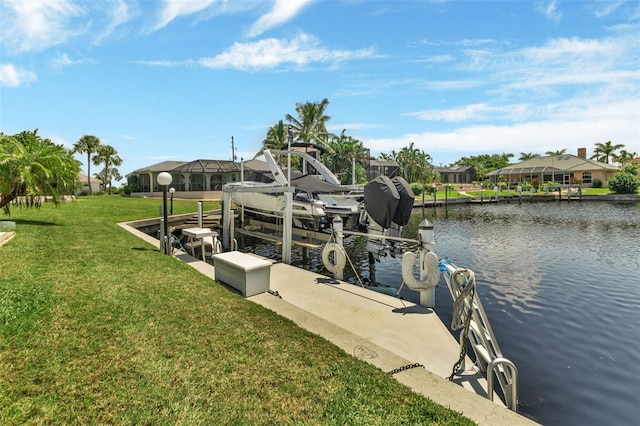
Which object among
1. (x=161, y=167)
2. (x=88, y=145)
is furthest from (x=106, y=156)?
(x=161, y=167)

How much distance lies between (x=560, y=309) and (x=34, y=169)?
1616cm

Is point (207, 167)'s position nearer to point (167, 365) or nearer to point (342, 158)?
point (342, 158)

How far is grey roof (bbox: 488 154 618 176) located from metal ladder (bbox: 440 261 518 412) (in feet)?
235

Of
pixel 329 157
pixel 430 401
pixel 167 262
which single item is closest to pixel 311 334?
pixel 430 401

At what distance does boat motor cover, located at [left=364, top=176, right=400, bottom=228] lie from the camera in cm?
991

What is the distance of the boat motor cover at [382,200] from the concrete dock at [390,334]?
2.81m

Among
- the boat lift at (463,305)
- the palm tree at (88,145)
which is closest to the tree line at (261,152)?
the palm tree at (88,145)

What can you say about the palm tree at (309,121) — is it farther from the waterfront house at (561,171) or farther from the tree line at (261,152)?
the waterfront house at (561,171)

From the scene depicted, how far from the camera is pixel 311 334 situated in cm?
470

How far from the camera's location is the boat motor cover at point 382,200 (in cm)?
991

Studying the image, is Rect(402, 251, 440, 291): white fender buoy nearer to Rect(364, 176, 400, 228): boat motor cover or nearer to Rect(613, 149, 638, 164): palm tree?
Rect(364, 176, 400, 228): boat motor cover

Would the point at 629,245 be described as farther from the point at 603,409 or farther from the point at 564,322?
the point at 603,409

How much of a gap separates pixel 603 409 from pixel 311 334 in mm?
4251

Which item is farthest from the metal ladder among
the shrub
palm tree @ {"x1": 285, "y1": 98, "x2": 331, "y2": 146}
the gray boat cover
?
the shrub
